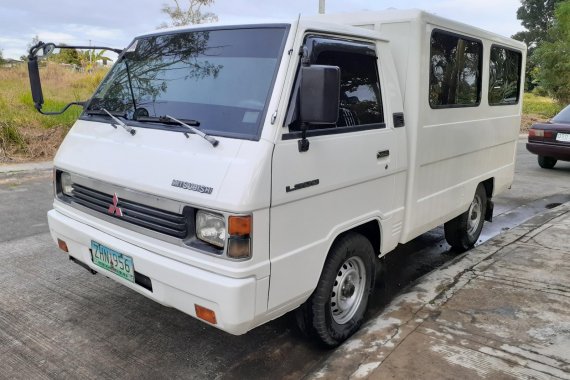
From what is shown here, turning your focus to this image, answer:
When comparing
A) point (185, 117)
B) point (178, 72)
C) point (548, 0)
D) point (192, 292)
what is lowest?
point (192, 292)

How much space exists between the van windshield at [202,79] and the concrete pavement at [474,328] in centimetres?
153

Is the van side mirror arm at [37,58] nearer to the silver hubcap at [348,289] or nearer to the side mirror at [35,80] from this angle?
the side mirror at [35,80]

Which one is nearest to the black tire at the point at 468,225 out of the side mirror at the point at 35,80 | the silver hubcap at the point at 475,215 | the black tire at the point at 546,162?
the silver hubcap at the point at 475,215

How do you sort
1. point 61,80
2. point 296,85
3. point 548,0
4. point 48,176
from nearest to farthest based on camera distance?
point 296,85, point 48,176, point 61,80, point 548,0

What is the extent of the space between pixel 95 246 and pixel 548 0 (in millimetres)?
70920

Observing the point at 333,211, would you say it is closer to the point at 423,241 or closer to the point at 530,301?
the point at 530,301

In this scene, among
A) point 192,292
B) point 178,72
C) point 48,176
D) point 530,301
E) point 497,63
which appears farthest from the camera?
point 48,176

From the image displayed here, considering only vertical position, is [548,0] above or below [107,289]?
above

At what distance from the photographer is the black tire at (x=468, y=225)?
17.2 ft

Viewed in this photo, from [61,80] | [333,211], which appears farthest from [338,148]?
[61,80]

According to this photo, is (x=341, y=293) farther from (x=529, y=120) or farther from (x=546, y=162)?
(x=529, y=120)

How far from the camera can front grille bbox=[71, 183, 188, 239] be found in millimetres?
2674

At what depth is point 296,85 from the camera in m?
2.81

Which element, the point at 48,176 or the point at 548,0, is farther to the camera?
the point at 548,0
